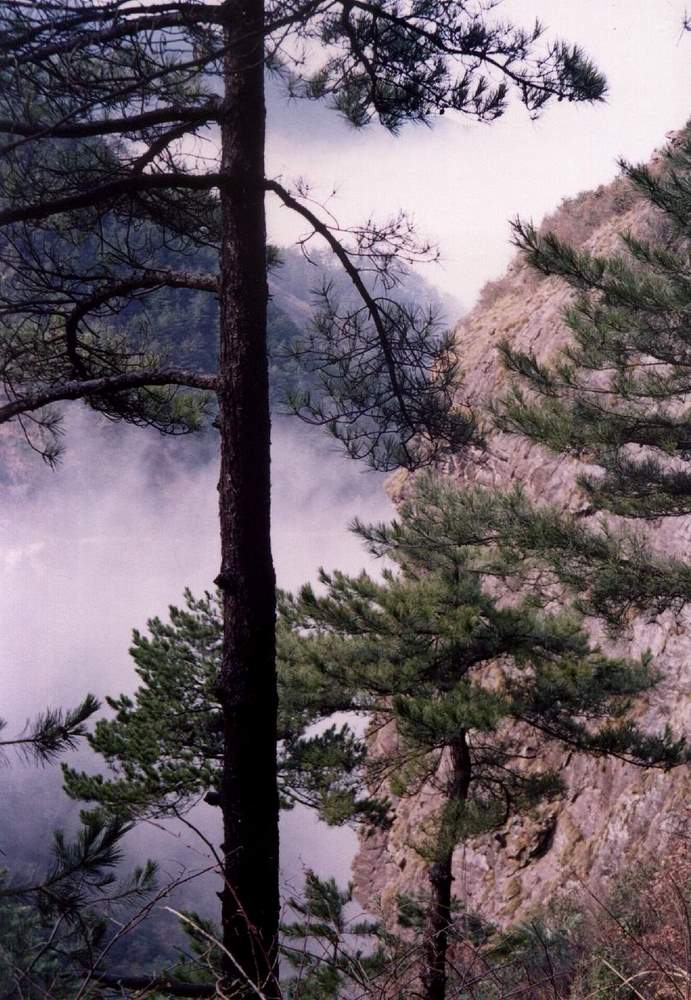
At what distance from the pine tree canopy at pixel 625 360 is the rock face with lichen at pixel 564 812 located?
0.84m

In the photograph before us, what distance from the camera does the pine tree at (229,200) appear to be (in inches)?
133

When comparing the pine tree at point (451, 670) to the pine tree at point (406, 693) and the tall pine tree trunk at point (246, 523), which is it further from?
the tall pine tree trunk at point (246, 523)

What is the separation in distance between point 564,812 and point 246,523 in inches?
363

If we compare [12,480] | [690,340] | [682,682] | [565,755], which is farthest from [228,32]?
[12,480]

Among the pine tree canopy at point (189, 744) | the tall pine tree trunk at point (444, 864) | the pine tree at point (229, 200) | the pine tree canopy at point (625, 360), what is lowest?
the tall pine tree trunk at point (444, 864)

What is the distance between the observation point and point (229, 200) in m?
3.77

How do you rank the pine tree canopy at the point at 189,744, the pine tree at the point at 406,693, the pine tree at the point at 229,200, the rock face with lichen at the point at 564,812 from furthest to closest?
the rock face with lichen at the point at 564,812 < the pine tree canopy at the point at 189,744 < the pine tree at the point at 406,693 < the pine tree at the point at 229,200

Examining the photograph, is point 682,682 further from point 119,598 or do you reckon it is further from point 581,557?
point 119,598

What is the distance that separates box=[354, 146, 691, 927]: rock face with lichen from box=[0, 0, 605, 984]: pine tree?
57.9 inches

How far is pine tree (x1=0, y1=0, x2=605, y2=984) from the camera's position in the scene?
3.37m

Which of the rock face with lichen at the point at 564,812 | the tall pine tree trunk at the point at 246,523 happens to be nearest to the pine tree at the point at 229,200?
the tall pine tree trunk at the point at 246,523

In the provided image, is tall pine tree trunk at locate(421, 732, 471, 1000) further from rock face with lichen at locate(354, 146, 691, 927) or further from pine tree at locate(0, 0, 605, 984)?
pine tree at locate(0, 0, 605, 984)

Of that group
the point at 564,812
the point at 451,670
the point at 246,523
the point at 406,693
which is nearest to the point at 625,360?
the point at 451,670

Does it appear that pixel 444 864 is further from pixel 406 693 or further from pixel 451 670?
pixel 451 670
